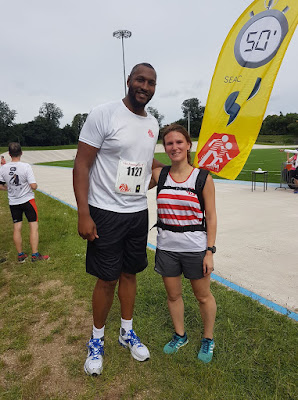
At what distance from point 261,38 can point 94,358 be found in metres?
2.91

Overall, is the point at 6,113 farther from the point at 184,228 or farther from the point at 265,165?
the point at 184,228

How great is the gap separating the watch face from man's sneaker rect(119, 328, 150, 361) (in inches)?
96.9

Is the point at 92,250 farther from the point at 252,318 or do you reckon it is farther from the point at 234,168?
the point at 252,318

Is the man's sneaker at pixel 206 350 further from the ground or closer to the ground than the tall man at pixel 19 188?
closer to the ground

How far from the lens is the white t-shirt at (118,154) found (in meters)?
1.89

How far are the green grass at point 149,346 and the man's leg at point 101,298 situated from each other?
0.33 m

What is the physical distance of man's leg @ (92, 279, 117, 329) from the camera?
2127 mm

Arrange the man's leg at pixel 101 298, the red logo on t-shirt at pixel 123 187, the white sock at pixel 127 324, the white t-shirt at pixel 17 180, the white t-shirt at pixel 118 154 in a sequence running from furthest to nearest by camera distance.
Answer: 1. the white t-shirt at pixel 17 180
2. the white sock at pixel 127 324
3. the man's leg at pixel 101 298
4. the red logo on t-shirt at pixel 123 187
5. the white t-shirt at pixel 118 154

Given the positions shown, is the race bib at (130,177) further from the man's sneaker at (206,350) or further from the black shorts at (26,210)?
the black shorts at (26,210)

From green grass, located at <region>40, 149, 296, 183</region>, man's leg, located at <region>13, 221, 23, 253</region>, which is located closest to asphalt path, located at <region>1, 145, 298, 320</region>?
man's leg, located at <region>13, 221, 23, 253</region>

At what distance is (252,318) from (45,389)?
5.85ft

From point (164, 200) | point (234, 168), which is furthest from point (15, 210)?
point (234, 168)

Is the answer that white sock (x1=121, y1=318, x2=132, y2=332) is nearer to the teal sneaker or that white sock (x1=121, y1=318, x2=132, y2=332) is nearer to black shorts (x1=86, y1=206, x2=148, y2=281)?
the teal sneaker

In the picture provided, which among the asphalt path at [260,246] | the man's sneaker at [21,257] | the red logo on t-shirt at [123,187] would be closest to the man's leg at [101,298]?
the red logo on t-shirt at [123,187]
